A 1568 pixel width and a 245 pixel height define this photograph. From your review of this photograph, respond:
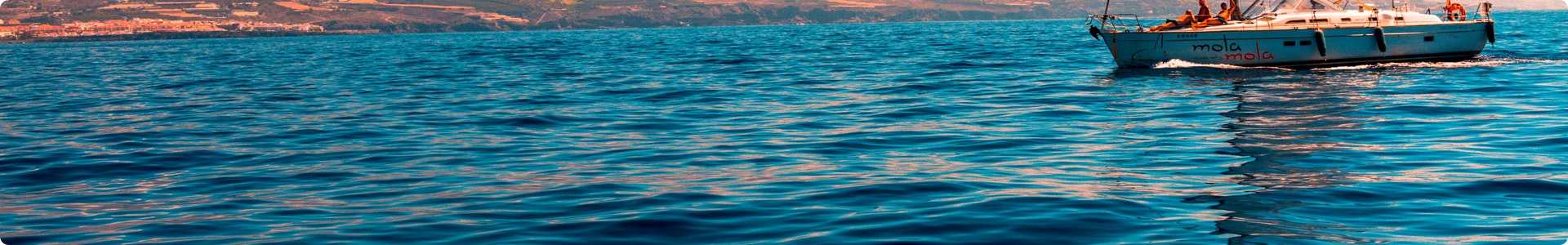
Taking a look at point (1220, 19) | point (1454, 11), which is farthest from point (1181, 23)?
point (1454, 11)

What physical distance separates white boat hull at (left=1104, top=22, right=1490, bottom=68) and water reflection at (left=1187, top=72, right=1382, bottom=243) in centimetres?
504

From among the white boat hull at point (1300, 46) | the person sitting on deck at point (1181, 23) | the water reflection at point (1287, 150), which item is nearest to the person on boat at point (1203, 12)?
the person sitting on deck at point (1181, 23)

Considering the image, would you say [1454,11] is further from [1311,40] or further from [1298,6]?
[1311,40]

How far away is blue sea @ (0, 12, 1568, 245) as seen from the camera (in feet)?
37.6

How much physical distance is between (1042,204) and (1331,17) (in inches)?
1126

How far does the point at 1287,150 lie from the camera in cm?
1697

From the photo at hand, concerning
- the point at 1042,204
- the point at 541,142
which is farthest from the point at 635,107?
the point at 1042,204

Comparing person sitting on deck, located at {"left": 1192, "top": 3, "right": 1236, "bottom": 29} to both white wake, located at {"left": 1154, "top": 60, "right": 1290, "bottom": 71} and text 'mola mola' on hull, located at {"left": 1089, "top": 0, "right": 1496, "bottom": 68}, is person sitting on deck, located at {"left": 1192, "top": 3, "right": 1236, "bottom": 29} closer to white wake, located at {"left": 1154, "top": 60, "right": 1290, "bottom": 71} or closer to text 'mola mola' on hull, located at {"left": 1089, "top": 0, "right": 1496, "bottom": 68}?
text 'mola mola' on hull, located at {"left": 1089, "top": 0, "right": 1496, "bottom": 68}

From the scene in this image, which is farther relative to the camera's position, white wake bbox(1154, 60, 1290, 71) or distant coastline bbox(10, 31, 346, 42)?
distant coastline bbox(10, 31, 346, 42)

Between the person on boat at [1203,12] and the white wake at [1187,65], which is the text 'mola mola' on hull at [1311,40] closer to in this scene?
the white wake at [1187,65]

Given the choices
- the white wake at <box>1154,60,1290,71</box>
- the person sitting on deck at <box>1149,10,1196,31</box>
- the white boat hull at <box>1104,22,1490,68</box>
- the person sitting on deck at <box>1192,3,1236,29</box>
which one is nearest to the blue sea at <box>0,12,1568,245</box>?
the white wake at <box>1154,60,1290,71</box>

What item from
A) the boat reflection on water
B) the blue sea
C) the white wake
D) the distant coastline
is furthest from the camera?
the distant coastline

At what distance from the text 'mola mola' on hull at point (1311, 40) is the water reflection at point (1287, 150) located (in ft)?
16.6

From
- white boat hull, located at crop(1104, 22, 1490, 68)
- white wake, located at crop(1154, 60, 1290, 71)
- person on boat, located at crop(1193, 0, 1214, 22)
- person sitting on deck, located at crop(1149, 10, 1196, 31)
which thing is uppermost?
person on boat, located at crop(1193, 0, 1214, 22)
